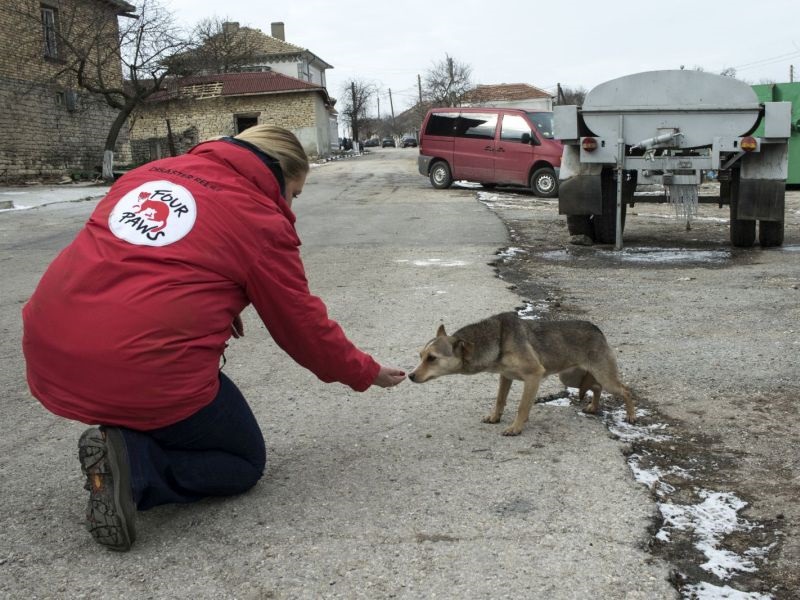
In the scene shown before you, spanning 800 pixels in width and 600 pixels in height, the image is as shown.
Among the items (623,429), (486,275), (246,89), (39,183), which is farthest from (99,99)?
(623,429)

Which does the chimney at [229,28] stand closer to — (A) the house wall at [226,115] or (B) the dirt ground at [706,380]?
(A) the house wall at [226,115]

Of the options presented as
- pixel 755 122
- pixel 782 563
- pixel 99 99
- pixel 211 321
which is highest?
pixel 99 99

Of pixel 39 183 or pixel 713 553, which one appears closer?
pixel 713 553

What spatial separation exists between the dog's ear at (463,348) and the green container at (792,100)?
17568 mm

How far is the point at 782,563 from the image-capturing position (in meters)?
2.55

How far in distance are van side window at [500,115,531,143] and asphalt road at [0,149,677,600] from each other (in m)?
14.9

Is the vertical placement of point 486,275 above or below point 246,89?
below

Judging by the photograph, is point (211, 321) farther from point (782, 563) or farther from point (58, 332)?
point (782, 563)

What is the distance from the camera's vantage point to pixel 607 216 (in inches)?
408

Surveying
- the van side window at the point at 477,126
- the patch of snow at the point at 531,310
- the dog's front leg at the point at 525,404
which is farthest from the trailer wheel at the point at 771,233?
the van side window at the point at 477,126

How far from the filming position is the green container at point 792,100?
1900 centimetres

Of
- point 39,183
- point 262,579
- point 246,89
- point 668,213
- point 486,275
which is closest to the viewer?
point 262,579

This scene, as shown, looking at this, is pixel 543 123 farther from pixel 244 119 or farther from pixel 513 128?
pixel 244 119

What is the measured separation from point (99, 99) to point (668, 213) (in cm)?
2532
